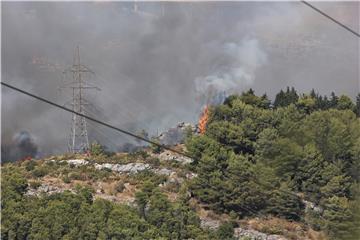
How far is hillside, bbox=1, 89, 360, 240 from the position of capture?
17156 mm

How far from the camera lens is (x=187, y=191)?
75.1 feet

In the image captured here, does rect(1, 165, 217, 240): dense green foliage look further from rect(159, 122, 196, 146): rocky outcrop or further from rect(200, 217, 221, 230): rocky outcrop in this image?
rect(159, 122, 196, 146): rocky outcrop

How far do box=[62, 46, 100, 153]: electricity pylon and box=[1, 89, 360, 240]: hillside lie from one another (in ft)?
4.93

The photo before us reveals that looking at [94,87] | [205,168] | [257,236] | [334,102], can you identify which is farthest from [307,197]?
[94,87]

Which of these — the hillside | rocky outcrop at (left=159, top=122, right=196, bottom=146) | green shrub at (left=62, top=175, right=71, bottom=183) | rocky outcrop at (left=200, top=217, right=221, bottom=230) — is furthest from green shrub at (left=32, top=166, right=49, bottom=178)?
rocky outcrop at (left=200, top=217, right=221, bottom=230)

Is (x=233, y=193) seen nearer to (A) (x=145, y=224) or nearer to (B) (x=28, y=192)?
(A) (x=145, y=224)

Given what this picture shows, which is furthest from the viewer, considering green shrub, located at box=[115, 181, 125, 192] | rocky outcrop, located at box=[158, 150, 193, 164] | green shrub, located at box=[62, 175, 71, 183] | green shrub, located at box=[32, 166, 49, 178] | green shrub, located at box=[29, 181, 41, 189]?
rocky outcrop, located at box=[158, 150, 193, 164]

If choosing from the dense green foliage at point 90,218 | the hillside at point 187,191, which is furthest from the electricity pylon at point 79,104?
the dense green foliage at point 90,218

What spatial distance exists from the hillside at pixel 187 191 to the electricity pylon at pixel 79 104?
150 cm

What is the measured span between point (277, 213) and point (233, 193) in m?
1.61

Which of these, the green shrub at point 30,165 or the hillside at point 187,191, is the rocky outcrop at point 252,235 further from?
the green shrub at point 30,165

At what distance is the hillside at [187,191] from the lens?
56.3 ft

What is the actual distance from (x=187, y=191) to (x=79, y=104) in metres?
7.35

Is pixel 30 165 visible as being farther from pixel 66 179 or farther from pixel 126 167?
pixel 126 167
